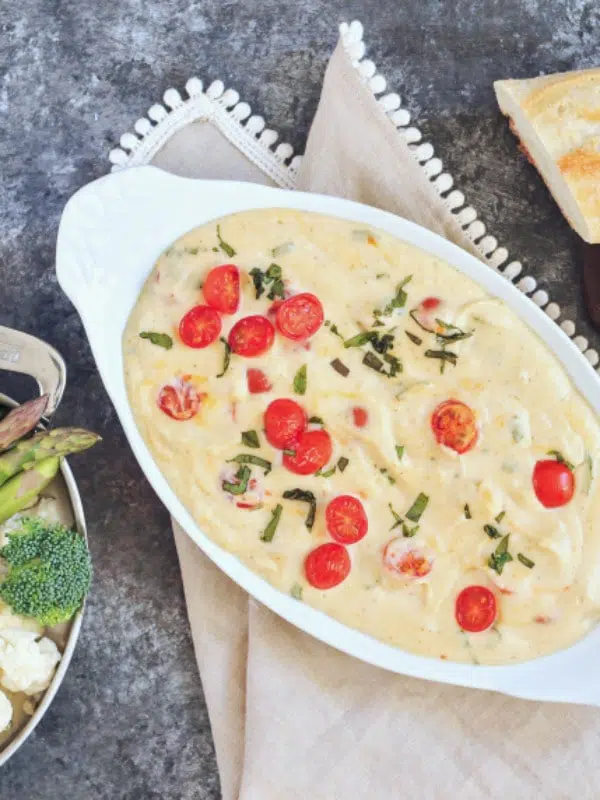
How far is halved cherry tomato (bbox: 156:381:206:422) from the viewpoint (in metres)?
3.71

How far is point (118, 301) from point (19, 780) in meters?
2.07

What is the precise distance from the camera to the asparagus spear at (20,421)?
374 cm

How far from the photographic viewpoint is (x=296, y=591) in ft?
12.4

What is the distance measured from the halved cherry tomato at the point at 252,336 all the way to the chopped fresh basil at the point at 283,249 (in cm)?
25

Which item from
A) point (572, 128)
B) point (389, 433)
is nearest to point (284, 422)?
point (389, 433)

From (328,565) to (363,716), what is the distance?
731 millimetres

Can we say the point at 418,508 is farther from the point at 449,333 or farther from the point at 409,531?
the point at 449,333

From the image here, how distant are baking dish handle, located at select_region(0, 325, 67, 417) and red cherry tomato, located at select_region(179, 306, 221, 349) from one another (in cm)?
55

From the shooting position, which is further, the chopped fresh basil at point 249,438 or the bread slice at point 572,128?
the bread slice at point 572,128

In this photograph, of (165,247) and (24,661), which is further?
(165,247)

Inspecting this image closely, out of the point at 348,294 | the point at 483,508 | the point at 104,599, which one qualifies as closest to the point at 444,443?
the point at 483,508

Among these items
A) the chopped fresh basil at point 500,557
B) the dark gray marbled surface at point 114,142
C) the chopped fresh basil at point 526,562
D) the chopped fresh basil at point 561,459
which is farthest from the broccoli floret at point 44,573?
the chopped fresh basil at point 561,459

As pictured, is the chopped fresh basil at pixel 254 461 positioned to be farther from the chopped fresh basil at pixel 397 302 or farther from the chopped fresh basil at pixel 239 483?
the chopped fresh basil at pixel 397 302

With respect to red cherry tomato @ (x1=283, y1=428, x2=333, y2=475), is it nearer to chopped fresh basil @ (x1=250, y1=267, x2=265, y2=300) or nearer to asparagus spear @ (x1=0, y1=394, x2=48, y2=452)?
chopped fresh basil @ (x1=250, y1=267, x2=265, y2=300)
